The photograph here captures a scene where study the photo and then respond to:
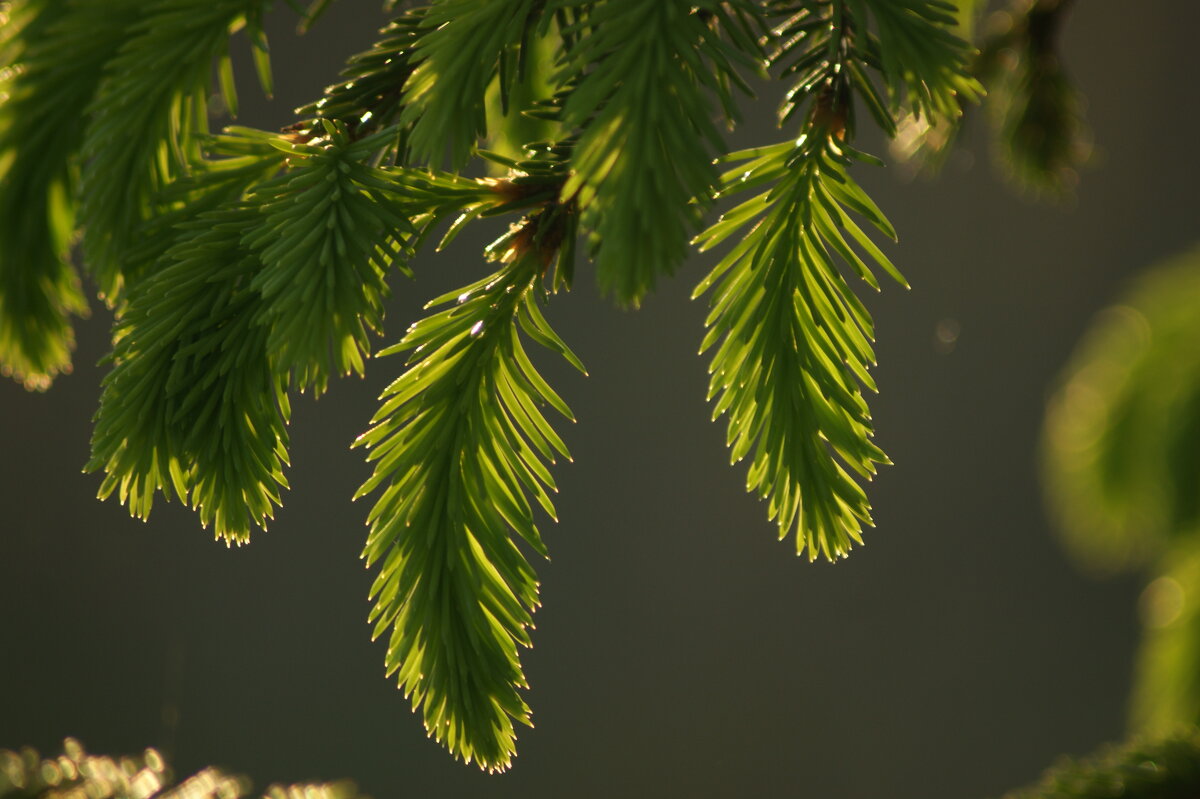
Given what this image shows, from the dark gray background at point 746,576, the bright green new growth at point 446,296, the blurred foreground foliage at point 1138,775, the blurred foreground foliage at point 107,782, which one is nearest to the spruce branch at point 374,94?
the bright green new growth at point 446,296

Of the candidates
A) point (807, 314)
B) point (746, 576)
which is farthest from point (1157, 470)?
point (746, 576)

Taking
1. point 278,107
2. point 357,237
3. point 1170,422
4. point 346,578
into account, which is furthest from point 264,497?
point 278,107

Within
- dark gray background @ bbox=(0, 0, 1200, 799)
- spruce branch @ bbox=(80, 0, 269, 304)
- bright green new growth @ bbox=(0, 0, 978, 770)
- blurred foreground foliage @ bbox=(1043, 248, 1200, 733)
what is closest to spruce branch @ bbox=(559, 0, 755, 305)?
bright green new growth @ bbox=(0, 0, 978, 770)

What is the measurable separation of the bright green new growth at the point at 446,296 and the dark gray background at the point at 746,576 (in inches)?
60.4

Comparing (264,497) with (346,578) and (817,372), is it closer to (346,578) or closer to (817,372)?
(817,372)

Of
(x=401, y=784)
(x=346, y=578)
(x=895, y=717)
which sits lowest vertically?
(x=401, y=784)

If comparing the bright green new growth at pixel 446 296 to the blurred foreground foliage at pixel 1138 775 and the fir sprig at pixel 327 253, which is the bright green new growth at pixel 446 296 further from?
the blurred foreground foliage at pixel 1138 775

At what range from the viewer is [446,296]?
0.83 ft

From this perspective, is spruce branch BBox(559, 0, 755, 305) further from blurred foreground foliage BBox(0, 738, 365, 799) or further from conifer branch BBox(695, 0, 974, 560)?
blurred foreground foliage BBox(0, 738, 365, 799)

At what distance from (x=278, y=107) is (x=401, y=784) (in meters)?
1.34

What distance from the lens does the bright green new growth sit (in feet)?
0.71

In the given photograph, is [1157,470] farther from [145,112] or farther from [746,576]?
[746,576]

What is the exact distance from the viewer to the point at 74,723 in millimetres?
1707

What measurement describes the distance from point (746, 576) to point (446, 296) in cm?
181
